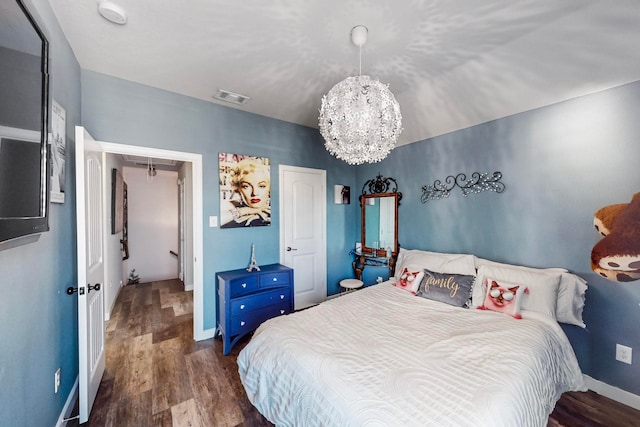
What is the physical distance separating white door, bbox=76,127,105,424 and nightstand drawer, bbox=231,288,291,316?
3.46 ft

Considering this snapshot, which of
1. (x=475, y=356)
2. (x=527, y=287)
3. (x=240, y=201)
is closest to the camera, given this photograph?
(x=475, y=356)

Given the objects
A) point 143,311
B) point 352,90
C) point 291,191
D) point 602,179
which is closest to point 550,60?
point 602,179

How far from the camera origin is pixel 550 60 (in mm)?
1921

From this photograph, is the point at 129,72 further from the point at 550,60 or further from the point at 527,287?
the point at 527,287

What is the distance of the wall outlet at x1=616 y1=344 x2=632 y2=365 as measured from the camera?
185 cm

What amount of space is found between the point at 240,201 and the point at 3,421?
7.48 feet

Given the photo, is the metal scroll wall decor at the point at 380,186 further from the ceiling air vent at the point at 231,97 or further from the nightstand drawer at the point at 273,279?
the ceiling air vent at the point at 231,97

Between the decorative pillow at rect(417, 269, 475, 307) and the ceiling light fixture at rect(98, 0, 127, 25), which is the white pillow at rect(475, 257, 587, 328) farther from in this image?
the ceiling light fixture at rect(98, 0, 127, 25)

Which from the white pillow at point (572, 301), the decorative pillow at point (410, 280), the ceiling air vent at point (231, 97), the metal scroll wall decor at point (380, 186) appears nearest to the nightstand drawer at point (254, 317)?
the decorative pillow at point (410, 280)

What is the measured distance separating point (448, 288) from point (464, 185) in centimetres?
123

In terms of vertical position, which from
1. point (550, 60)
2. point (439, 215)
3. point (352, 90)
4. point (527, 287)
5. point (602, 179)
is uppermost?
point (550, 60)

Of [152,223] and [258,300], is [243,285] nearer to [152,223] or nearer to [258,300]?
[258,300]

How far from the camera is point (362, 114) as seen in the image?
1.66 metres

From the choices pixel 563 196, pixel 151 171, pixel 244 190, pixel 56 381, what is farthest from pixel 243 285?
pixel 151 171
